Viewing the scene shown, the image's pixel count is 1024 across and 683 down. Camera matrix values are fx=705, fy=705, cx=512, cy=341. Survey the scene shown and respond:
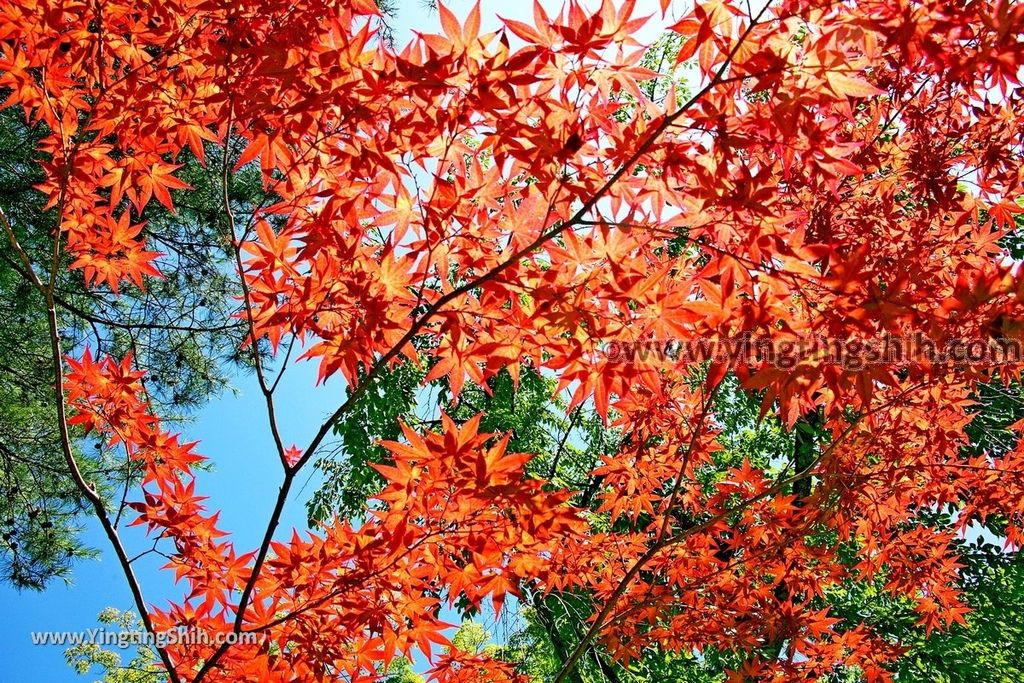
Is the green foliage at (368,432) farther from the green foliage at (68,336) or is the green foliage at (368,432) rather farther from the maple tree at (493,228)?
the maple tree at (493,228)

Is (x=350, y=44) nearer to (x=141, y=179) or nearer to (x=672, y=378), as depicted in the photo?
(x=141, y=179)

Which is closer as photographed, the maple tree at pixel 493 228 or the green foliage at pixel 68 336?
the maple tree at pixel 493 228

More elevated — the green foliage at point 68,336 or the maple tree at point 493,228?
the green foliage at point 68,336

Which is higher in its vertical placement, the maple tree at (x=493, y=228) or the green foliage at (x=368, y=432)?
the green foliage at (x=368, y=432)

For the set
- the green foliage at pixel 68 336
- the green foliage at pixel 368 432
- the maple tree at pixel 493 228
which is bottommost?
the maple tree at pixel 493 228

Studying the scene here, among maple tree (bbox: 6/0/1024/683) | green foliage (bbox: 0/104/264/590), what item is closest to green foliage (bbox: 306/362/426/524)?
green foliage (bbox: 0/104/264/590)

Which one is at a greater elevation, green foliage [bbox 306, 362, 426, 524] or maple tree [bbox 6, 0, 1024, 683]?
green foliage [bbox 306, 362, 426, 524]

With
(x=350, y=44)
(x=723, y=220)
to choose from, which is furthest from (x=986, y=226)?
(x=350, y=44)

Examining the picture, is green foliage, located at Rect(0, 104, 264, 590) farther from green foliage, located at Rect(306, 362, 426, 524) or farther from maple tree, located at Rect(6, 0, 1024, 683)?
maple tree, located at Rect(6, 0, 1024, 683)

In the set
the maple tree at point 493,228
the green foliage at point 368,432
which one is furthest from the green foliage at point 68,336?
the maple tree at point 493,228

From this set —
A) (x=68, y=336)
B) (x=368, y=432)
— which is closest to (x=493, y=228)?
(x=368, y=432)

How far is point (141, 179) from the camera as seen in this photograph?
1888 mm

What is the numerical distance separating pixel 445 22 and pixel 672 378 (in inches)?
61.3

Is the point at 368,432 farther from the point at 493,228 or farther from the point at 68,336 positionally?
the point at 493,228
